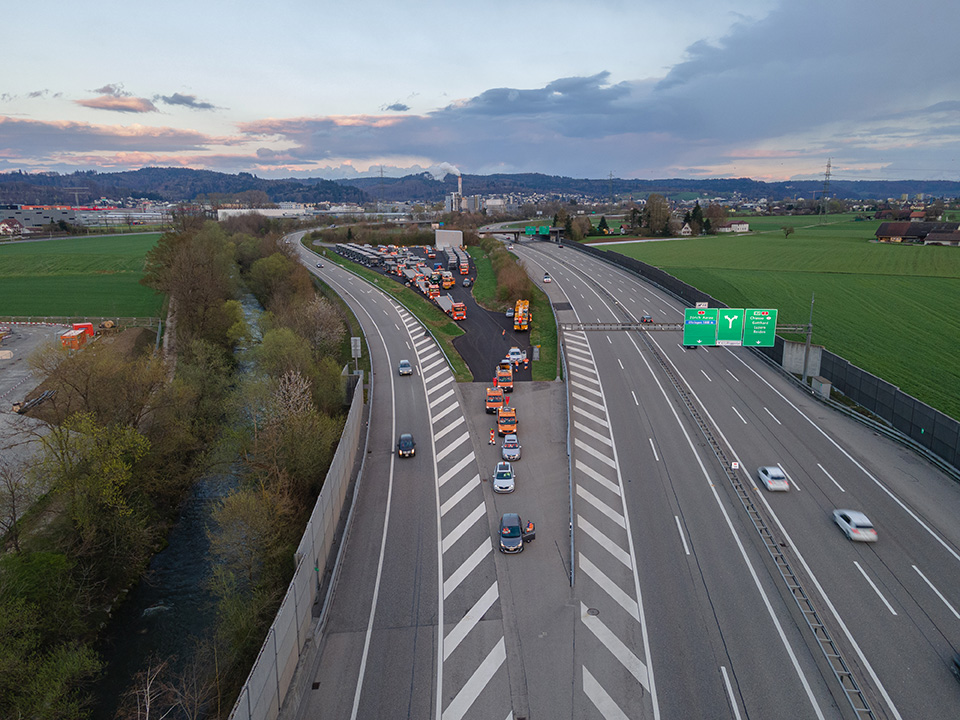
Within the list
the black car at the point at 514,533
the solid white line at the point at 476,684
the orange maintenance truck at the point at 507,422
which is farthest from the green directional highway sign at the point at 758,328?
the solid white line at the point at 476,684

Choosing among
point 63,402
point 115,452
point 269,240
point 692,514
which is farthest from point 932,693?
point 269,240

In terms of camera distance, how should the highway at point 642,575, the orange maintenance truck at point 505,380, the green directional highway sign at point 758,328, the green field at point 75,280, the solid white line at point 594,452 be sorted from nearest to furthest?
the highway at point 642,575, the solid white line at point 594,452, the green directional highway sign at point 758,328, the orange maintenance truck at point 505,380, the green field at point 75,280

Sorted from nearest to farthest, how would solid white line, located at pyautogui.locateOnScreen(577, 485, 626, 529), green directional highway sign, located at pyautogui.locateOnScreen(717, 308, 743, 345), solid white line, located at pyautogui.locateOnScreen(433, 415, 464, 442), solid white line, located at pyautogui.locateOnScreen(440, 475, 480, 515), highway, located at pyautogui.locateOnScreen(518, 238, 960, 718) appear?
highway, located at pyautogui.locateOnScreen(518, 238, 960, 718)
solid white line, located at pyautogui.locateOnScreen(577, 485, 626, 529)
solid white line, located at pyautogui.locateOnScreen(440, 475, 480, 515)
solid white line, located at pyautogui.locateOnScreen(433, 415, 464, 442)
green directional highway sign, located at pyautogui.locateOnScreen(717, 308, 743, 345)

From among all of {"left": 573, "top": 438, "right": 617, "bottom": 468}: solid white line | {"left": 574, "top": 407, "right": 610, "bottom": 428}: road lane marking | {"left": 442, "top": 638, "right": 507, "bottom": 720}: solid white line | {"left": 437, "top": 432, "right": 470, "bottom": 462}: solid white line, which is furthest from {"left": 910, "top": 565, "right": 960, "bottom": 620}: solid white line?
{"left": 437, "top": 432, "right": 470, "bottom": 462}: solid white line

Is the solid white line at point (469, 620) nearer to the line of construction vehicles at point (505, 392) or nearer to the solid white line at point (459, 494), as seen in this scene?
the solid white line at point (459, 494)

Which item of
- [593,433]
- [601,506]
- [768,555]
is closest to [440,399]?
[593,433]

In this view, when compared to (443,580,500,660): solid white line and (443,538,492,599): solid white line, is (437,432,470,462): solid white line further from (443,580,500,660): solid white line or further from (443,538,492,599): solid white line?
(443,580,500,660): solid white line
